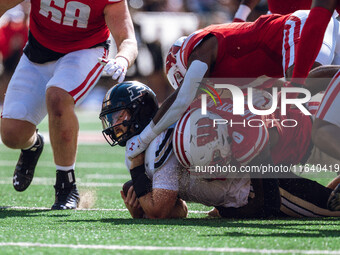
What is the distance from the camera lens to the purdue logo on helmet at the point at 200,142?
3412 millimetres

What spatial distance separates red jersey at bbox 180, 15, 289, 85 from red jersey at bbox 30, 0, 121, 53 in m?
0.73

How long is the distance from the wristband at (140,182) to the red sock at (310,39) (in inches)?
37.4

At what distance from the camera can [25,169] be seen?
489cm

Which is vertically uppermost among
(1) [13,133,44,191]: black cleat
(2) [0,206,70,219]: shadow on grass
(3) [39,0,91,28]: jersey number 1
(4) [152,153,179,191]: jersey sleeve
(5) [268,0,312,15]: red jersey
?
(3) [39,0,91,28]: jersey number 1

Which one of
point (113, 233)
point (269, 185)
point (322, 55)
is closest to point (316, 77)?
point (322, 55)

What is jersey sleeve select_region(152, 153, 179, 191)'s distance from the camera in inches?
140

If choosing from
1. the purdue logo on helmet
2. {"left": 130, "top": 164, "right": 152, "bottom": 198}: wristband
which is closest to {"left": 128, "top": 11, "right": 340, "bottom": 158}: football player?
the purdue logo on helmet

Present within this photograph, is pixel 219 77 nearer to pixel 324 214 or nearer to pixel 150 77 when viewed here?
pixel 324 214

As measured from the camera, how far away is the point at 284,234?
3.00 meters

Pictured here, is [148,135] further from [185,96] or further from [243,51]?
[243,51]

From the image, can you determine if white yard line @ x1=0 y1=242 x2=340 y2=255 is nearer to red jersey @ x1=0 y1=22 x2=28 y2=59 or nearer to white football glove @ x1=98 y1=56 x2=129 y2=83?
white football glove @ x1=98 y1=56 x2=129 y2=83

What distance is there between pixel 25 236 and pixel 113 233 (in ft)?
1.26

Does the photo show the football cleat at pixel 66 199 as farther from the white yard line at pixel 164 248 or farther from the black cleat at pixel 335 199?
the black cleat at pixel 335 199

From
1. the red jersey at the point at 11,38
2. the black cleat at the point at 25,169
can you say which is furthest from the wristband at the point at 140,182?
the red jersey at the point at 11,38
